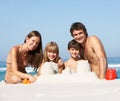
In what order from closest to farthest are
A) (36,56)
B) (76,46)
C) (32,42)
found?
(32,42)
(76,46)
(36,56)

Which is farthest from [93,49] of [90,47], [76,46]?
[76,46]

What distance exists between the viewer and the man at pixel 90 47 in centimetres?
454

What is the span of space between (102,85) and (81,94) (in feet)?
0.69

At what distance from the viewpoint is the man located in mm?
4543

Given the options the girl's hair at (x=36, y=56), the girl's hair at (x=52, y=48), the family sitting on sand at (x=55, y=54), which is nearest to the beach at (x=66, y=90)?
the family sitting on sand at (x=55, y=54)

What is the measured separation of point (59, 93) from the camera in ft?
11.1

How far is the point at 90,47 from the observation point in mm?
4781

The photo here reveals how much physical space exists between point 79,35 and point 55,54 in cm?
41

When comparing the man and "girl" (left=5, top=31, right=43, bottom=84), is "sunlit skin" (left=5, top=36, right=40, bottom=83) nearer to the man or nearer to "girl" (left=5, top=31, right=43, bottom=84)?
"girl" (left=5, top=31, right=43, bottom=84)

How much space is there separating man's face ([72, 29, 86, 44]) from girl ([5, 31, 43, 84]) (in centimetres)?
44

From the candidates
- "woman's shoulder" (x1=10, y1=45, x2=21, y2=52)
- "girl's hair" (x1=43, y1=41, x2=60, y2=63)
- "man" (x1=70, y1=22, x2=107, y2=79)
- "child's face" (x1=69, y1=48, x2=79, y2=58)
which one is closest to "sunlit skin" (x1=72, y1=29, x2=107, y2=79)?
"man" (x1=70, y1=22, x2=107, y2=79)

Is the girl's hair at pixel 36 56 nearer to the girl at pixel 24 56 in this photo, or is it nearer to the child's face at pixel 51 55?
the girl at pixel 24 56

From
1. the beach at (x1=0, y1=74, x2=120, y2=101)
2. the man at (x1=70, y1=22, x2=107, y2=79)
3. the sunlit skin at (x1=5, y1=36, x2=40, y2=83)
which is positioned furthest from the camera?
the man at (x1=70, y1=22, x2=107, y2=79)

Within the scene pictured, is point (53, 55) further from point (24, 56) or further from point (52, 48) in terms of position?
point (24, 56)
